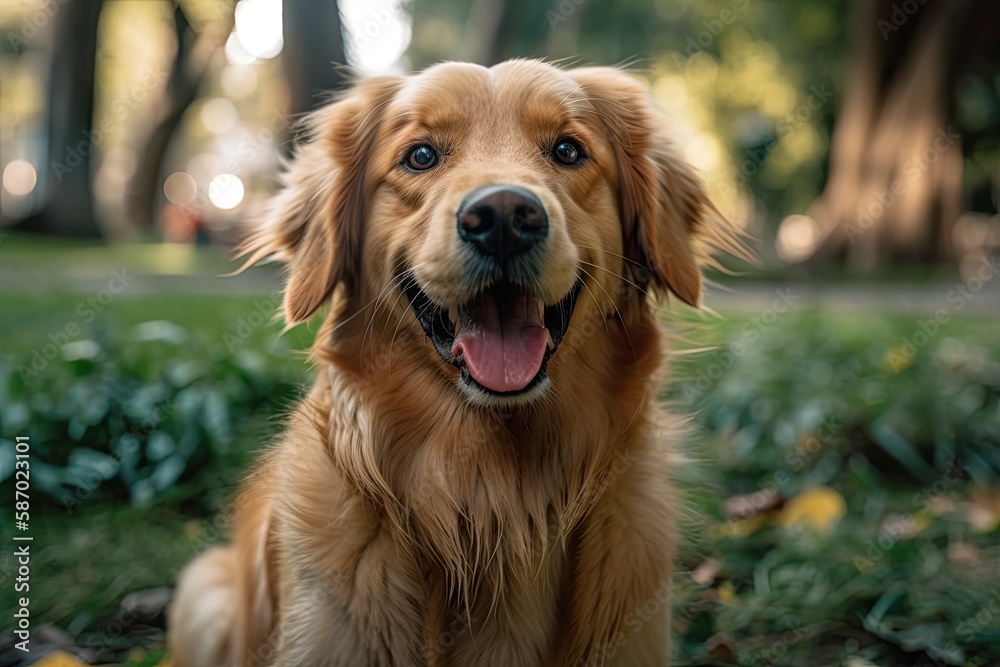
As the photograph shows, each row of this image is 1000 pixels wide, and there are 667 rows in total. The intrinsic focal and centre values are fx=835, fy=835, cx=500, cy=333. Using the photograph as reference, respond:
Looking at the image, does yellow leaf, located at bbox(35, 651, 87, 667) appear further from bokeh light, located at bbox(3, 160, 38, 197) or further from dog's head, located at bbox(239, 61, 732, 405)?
bokeh light, located at bbox(3, 160, 38, 197)

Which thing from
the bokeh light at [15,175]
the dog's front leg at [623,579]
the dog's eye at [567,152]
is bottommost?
the bokeh light at [15,175]

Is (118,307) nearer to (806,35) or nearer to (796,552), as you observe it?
(796,552)

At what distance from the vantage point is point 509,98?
8.42 ft

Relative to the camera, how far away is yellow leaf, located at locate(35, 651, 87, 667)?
9.61 feet

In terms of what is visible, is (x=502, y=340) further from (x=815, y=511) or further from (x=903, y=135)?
(x=903, y=135)

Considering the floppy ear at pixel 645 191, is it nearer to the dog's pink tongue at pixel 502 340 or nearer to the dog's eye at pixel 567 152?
the dog's eye at pixel 567 152

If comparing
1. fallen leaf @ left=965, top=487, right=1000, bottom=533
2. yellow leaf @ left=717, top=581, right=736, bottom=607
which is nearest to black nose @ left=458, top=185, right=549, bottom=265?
yellow leaf @ left=717, top=581, right=736, bottom=607

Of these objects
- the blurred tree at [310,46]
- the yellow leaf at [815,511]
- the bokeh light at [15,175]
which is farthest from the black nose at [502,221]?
the bokeh light at [15,175]

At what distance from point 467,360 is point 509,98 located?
83 cm

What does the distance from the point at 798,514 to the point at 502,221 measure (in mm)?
2795

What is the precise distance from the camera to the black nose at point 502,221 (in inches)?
86.3

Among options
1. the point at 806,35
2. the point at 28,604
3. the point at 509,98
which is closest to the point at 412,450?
the point at 509,98

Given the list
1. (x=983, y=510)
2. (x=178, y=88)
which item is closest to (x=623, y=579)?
(x=983, y=510)

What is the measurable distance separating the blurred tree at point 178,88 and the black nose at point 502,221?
23508 mm
